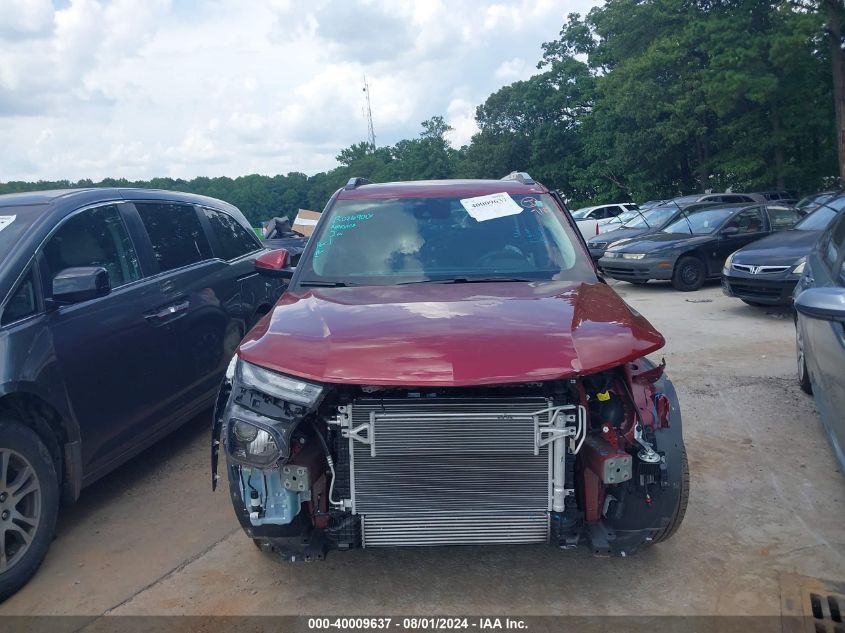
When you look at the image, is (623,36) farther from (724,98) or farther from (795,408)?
(795,408)

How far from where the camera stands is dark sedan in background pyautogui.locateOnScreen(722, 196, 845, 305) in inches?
355

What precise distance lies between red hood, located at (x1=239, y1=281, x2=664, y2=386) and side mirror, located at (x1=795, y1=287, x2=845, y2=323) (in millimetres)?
864

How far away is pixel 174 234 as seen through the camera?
523cm

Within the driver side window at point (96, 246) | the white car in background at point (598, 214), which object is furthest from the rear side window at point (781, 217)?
the driver side window at point (96, 246)

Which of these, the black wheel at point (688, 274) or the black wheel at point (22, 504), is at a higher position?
the black wheel at point (22, 504)

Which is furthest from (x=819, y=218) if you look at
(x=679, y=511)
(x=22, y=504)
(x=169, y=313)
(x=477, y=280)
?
(x=22, y=504)

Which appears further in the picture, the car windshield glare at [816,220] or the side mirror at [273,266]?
the car windshield glare at [816,220]


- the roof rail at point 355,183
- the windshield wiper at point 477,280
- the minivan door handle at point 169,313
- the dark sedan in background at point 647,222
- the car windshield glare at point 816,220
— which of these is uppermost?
the roof rail at point 355,183

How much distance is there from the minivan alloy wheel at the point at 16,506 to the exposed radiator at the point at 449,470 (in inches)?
66.5

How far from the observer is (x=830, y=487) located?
4.18 m

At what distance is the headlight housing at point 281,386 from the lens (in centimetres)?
277

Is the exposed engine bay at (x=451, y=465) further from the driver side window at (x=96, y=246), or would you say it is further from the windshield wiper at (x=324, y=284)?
the driver side window at (x=96, y=246)

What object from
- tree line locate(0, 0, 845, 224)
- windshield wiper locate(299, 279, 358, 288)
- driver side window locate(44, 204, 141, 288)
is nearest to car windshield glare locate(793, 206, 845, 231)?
windshield wiper locate(299, 279, 358, 288)

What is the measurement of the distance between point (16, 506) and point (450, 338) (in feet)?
7.32
